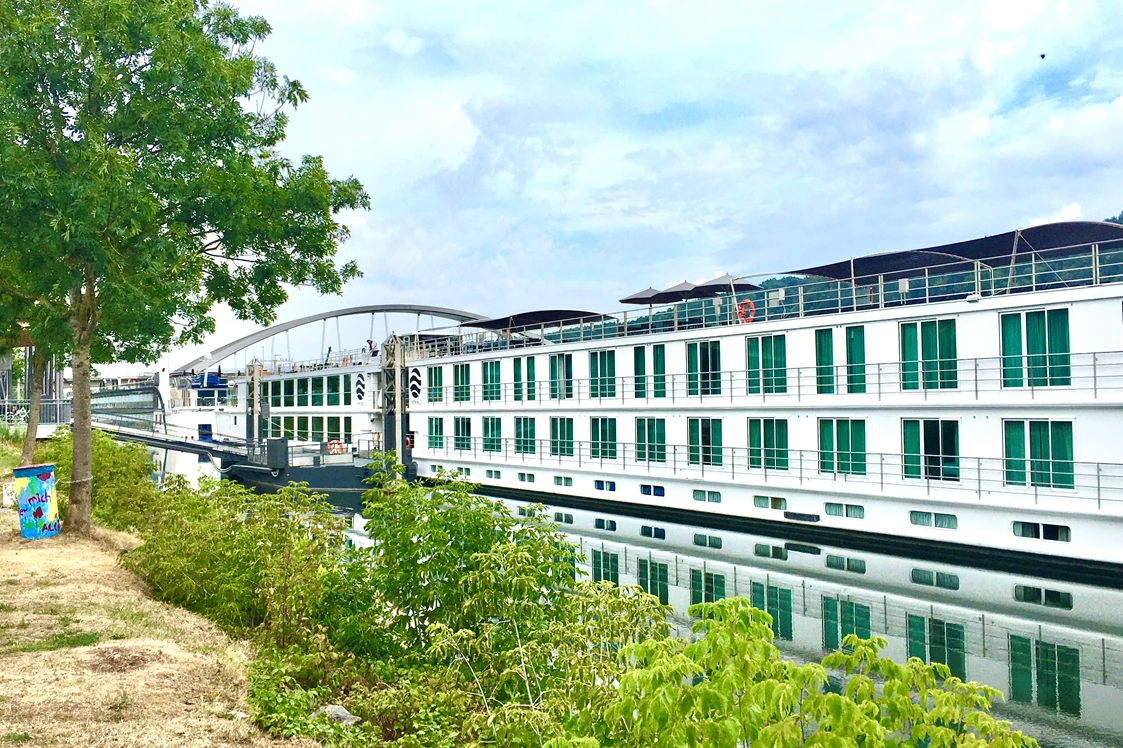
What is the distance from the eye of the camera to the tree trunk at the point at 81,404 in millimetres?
Result: 13594

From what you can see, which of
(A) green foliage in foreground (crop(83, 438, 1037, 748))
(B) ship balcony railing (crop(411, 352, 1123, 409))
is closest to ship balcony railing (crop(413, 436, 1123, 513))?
(B) ship balcony railing (crop(411, 352, 1123, 409))

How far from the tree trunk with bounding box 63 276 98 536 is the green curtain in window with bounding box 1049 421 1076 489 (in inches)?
696

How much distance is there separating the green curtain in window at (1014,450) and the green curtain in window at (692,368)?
8.42 metres

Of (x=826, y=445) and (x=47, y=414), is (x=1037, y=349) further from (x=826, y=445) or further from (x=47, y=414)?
(x=47, y=414)

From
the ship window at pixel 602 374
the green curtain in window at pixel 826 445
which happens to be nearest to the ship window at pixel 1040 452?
the green curtain in window at pixel 826 445

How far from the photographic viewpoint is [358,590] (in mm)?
8680

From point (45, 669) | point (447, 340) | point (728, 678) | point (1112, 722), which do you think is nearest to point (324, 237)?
point (45, 669)

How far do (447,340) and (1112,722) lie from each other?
A: 29365mm

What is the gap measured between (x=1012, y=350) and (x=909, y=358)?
7.28 ft

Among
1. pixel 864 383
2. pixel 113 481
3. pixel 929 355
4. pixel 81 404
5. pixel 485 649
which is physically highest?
pixel 929 355

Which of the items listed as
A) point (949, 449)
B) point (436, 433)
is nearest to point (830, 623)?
point (949, 449)

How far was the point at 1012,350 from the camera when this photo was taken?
54.1 feet

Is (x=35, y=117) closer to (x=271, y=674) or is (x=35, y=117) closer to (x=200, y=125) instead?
(x=200, y=125)

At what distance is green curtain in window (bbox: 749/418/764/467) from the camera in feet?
68.8
